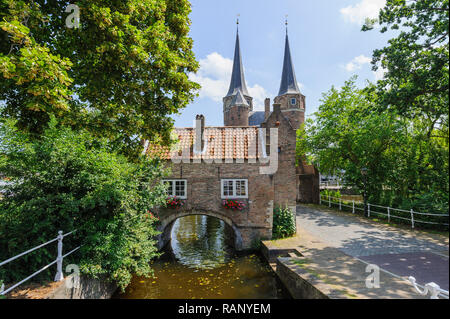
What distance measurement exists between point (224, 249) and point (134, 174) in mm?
7706

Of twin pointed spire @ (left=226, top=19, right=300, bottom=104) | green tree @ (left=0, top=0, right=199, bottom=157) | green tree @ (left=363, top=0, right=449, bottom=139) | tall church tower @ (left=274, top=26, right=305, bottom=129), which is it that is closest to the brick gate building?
green tree @ (left=0, top=0, right=199, bottom=157)

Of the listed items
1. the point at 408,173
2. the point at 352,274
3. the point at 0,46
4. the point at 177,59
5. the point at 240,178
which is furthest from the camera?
the point at 240,178

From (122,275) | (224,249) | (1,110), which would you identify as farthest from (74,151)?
(224,249)

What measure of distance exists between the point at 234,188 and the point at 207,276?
447 centimetres

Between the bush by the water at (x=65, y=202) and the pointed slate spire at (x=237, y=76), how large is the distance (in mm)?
42394

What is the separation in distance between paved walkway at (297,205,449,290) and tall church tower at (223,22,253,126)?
29556 millimetres

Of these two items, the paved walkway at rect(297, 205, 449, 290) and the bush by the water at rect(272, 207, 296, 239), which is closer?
the paved walkway at rect(297, 205, 449, 290)

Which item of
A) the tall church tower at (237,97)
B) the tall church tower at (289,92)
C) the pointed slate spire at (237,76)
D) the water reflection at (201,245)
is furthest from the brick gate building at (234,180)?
the pointed slate spire at (237,76)

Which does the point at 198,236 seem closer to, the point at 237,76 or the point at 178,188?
the point at 178,188

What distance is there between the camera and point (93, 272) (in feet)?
17.4

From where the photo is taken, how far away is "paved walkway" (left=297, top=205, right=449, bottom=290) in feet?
5.65

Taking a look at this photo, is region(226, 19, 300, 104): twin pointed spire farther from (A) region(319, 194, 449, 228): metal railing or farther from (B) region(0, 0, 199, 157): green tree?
(B) region(0, 0, 199, 157): green tree
